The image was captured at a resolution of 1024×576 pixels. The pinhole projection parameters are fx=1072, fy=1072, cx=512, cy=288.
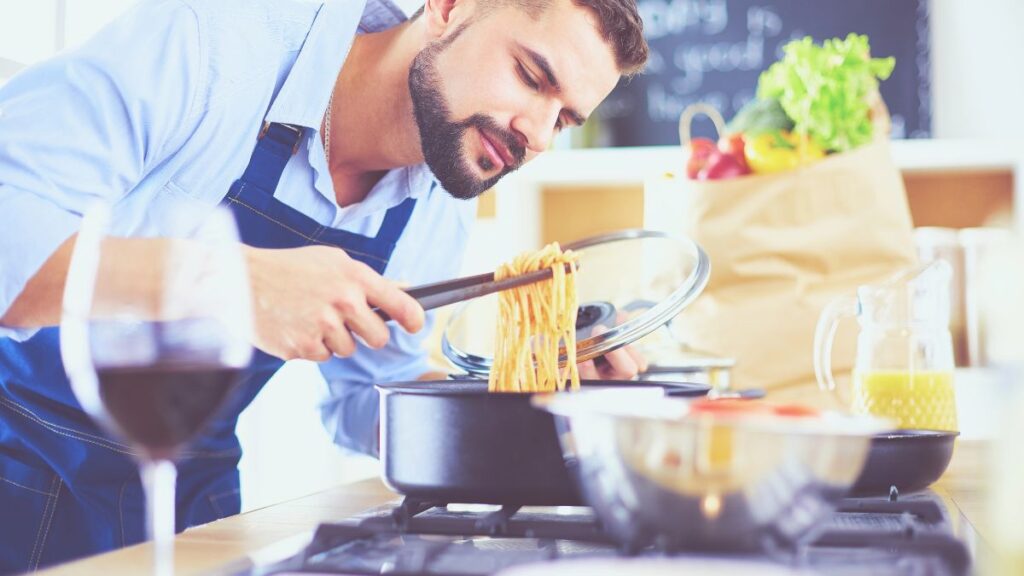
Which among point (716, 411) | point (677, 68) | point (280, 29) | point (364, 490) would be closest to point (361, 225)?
point (280, 29)

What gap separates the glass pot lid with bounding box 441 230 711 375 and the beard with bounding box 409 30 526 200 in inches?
9.0

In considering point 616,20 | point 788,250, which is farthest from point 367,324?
point 788,250

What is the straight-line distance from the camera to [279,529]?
2.70 feet

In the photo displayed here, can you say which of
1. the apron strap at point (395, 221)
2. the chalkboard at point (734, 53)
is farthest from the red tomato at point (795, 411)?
the chalkboard at point (734, 53)

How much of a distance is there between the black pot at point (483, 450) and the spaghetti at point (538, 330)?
0.29m

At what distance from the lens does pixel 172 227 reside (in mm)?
639

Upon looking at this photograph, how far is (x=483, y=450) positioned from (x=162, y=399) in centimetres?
26

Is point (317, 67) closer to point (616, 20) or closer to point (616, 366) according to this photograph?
point (616, 20)

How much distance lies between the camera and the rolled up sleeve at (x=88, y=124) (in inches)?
38.9

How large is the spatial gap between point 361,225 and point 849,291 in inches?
36.8

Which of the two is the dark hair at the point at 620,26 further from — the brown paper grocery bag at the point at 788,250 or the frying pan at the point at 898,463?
the frying pan at the point at 898,463

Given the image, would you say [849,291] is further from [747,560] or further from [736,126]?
[747,560]

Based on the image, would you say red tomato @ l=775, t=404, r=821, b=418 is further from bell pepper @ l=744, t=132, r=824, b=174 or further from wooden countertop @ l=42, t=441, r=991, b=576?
bell pepper @ l=744, t=132, r=824, b=174

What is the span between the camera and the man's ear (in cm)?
155
